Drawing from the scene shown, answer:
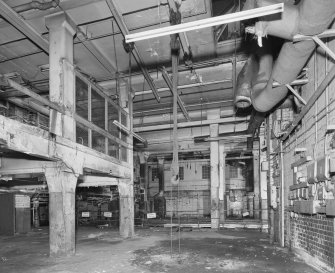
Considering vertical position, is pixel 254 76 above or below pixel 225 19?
above

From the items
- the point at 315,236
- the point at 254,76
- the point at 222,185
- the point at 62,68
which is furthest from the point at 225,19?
the point at 222,185

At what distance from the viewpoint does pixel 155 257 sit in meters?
7.72

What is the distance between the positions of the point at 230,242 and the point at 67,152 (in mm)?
6007

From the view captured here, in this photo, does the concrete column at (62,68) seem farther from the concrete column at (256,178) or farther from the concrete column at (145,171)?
the concrete column at (256,178)

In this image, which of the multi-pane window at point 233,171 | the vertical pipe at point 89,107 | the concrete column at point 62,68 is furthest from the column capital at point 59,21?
the multi-pane window at point 233,171

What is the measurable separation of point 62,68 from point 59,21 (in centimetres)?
123

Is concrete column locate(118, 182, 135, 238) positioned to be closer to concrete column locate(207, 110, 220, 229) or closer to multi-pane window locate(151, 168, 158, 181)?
concrete column locate(207, 110, 220, 229)

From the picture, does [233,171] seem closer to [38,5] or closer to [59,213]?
[59,213]

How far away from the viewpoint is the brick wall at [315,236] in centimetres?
531

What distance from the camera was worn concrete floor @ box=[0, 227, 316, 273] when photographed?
259 inches

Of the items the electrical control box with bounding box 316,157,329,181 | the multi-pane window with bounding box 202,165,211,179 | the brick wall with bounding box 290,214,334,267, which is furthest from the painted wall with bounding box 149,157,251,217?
the electrical control box with bounding box 316,157,329,181

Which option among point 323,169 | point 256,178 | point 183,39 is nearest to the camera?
point 323,169

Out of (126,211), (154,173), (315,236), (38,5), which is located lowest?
(126,211)

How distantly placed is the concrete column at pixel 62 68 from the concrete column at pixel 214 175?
27.0 feet
